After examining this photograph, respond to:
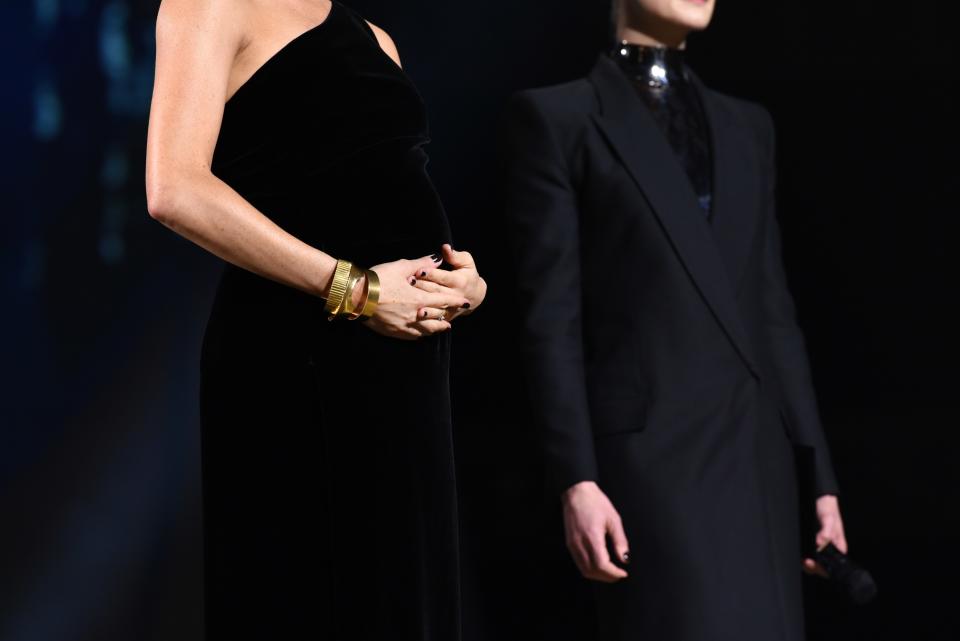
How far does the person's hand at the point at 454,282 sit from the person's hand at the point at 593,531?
61 cm

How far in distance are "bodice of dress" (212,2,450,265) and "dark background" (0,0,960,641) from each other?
91 cm

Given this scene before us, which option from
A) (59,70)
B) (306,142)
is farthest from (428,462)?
(59,70)

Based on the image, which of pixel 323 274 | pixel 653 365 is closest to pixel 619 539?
pixel 653 365

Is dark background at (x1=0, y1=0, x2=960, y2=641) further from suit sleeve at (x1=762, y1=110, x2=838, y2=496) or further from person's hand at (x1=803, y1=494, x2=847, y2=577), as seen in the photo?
suit sleeve at (x1=762, y1=110, x2=838, y2=496)

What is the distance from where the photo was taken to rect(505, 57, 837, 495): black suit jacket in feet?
6.48

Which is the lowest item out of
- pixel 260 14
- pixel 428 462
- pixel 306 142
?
pixel 428 462

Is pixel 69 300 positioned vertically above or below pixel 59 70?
below

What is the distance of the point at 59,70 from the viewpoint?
2135 mm

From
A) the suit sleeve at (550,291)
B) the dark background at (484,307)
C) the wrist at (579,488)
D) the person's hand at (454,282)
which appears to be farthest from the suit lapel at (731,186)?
the person's hand at (454,282)

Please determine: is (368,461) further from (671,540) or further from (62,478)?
(62,478)

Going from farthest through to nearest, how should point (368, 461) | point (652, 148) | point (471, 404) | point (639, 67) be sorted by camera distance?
point (471, 404) → point (639, 67) → point (652, 148) → point (368, 461)

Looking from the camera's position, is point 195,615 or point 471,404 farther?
point 471,404

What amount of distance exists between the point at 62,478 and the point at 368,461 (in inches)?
39.4

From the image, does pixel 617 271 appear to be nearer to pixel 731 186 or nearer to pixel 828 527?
pixel 731 186
